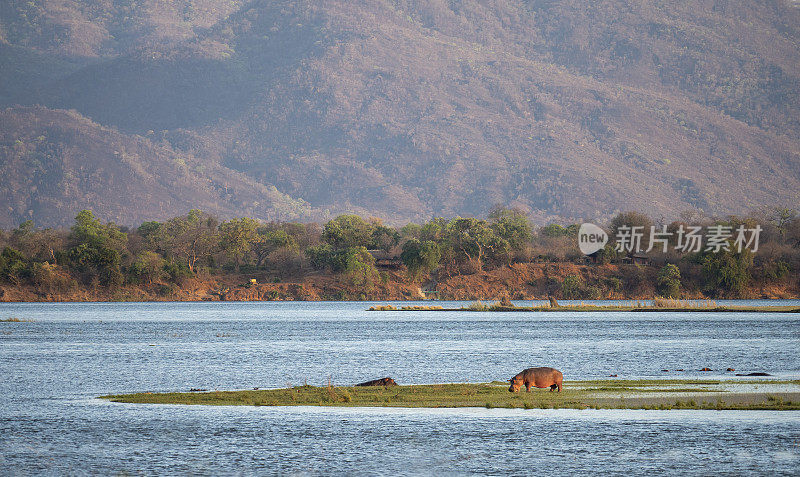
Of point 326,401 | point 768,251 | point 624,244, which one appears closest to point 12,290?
point 624,244

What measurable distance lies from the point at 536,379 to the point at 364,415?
7811 millimetres

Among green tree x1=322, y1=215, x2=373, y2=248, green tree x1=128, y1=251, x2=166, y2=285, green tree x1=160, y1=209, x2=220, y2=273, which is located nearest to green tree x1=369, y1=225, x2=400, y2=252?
green tree x1=322, y1=215, x2=373, y2=248

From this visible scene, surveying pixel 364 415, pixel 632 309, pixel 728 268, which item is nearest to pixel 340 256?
pixel 632 309

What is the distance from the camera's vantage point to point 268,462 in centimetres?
2780

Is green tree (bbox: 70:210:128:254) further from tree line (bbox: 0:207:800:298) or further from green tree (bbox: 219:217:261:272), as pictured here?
green tree (bbox: 219:217:261:272)

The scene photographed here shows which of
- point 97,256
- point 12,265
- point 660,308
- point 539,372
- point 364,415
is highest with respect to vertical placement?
point 97,256

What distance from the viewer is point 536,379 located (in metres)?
39.9

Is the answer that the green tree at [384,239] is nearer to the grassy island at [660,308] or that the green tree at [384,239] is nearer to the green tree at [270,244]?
the green tree at [270,244]

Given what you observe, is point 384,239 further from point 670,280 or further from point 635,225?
point 670,280

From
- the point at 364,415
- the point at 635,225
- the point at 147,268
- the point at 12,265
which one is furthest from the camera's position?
the point at 635,225

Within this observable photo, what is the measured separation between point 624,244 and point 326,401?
5873 inches

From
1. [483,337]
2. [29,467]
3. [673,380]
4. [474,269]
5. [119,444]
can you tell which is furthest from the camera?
[474,269]

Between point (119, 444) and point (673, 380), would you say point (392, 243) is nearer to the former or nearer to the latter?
point (673, 380)

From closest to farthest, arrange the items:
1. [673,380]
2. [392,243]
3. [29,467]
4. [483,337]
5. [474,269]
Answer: [29,467] → [673,380] → [483,337] → [474,269] → [392,243]
